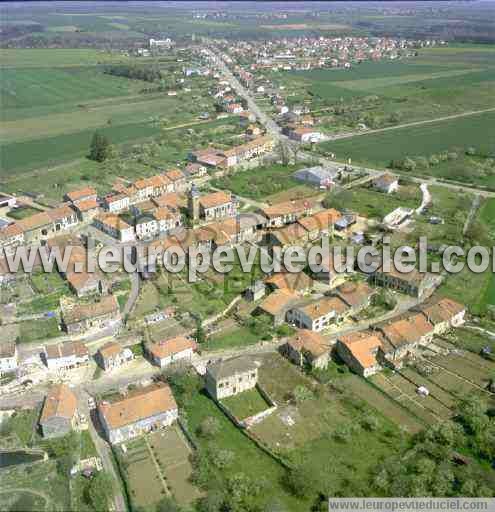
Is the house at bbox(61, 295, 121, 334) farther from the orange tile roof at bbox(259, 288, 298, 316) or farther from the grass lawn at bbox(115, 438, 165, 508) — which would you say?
the grass lawn at bbox(115, 438, 165, 508)

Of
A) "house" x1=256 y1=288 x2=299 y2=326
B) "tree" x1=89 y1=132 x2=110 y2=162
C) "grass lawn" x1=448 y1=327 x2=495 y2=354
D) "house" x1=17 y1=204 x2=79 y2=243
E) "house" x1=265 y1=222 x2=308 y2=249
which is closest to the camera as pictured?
"grass lawn" x1=448 y1=327 x2=495 y2=354

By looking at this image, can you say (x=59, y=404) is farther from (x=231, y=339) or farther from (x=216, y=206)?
(x=216, y=206)

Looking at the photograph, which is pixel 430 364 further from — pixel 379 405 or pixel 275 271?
pixel 275 271

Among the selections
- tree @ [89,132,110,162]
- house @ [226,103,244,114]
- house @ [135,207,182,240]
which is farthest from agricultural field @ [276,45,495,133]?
house @ [135,207,182,240]

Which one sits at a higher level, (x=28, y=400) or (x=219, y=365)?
(x=219, y=365)

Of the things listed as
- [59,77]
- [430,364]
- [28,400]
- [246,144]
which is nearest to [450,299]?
[430,364]

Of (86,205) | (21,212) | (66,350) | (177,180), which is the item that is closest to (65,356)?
(66,350)
